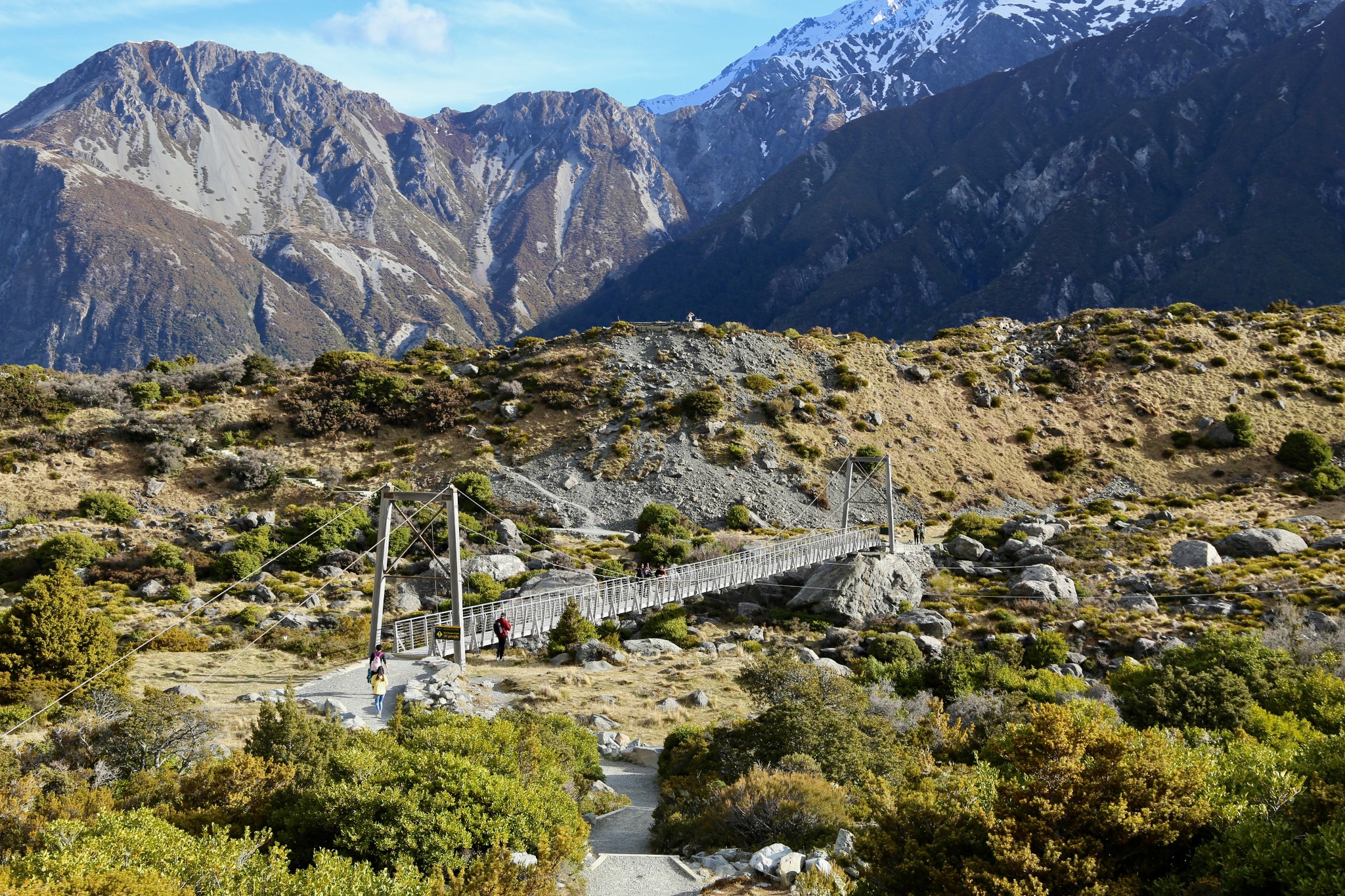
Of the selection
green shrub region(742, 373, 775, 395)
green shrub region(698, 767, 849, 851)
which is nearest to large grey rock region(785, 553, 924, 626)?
green shrub region(698, 767, 849, 851)

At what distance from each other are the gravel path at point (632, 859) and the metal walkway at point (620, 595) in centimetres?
875

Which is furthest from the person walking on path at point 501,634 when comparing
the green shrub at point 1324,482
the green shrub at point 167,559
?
the green shrub at point 1324,482

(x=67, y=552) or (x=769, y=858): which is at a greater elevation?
(x=67, y=552)

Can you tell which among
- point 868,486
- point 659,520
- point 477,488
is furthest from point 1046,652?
point 477,488

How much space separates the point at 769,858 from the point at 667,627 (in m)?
16.6

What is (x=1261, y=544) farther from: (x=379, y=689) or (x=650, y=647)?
(x=379, y=689)

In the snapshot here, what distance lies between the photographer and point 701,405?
153 feet

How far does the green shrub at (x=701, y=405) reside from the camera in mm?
46625

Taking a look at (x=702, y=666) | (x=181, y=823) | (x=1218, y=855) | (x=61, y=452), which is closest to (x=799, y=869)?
(x=1218, y=855)

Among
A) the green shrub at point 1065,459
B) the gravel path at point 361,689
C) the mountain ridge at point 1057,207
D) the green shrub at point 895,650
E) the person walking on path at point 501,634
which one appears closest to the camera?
the gravel path at point 361,689

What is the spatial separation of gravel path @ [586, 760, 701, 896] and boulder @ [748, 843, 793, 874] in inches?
26.2

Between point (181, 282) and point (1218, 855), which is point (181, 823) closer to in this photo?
point (1218, 855)

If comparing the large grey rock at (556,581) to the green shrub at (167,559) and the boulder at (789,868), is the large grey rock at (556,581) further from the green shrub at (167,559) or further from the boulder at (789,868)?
the boulder at (789,868)

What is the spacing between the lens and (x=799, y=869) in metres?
8.66
